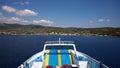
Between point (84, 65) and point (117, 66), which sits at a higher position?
point (84, 65)

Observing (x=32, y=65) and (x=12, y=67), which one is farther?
(x=12, y=67)

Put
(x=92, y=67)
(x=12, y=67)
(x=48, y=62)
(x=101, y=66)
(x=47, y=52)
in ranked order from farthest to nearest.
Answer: (x=12, y=67), (x=47, y=52), (x=48, y=62), (x=92, y=67), (x=101, y=66)

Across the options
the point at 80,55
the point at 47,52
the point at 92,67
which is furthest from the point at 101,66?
the point at 47,52

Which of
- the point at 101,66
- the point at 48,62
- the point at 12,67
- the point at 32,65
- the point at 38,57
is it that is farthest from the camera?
the point at 12,67

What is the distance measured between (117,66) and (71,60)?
2224cm

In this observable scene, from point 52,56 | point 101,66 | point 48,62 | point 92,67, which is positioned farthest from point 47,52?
point 101,66

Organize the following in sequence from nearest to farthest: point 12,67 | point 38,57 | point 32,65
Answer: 1. point 32,65
2. point 38,57
3. point 12,67

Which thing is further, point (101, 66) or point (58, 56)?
point (58, 56)

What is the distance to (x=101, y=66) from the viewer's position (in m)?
18.1

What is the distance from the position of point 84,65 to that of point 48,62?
18.2 ft

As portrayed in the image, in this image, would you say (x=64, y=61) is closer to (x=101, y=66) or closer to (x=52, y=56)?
(x=52, y=56)

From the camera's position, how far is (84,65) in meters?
23.7

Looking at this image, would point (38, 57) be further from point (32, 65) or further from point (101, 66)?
point (101, 66)

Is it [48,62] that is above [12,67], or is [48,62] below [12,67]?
above
